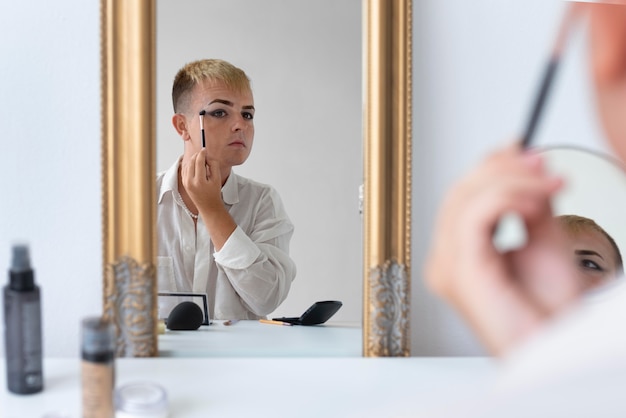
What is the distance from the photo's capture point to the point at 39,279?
0.73 m

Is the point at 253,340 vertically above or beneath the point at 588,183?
beneath

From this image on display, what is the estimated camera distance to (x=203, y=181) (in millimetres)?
716

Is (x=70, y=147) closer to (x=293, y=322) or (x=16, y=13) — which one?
(x=16, y=13)

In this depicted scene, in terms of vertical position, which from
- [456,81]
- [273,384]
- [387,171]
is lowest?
[273,384]

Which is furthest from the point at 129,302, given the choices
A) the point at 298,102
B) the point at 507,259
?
the point at 507,259

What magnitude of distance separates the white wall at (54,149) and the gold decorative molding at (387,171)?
1.06ft

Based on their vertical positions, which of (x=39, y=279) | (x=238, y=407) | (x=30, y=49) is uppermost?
(x=30, y=49)


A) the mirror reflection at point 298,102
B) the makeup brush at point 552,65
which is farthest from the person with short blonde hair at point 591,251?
the mirror reflection at point 298,102

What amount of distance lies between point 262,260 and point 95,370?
23 centimetres

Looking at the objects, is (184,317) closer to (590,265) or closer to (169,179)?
(169,179)

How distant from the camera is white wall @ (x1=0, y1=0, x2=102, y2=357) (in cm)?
72

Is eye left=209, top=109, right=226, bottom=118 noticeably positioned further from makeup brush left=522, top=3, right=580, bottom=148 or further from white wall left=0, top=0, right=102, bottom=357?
makeup brush left=522, top=3, right=580, bottom=148

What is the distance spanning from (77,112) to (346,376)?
1.44 ft

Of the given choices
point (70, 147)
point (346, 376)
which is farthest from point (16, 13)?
point (346, 376)
